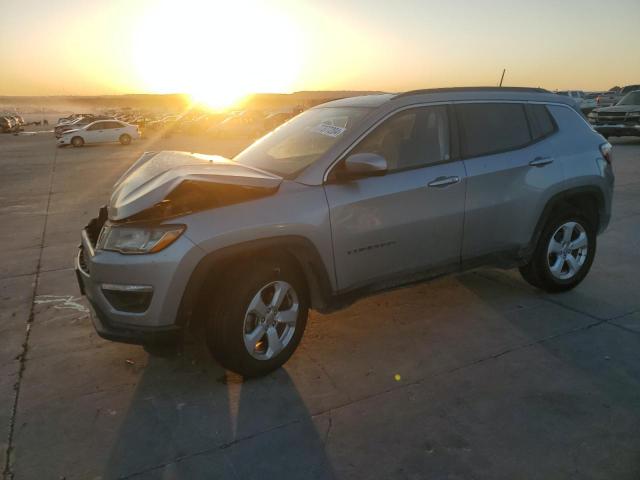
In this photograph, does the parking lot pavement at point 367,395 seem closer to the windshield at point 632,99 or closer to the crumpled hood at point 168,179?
the crumpled hood at point 168,179

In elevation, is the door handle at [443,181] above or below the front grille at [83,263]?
above

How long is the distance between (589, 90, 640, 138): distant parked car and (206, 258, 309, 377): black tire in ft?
55.2

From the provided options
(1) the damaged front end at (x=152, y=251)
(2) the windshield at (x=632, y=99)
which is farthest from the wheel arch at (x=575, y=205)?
(2) the windshield at (x=632, y=99)

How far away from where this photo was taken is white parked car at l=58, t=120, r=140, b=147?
27.9 metres

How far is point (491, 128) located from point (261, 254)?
219 centimetres

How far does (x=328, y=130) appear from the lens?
12.6 feet

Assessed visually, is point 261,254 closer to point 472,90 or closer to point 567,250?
point 472,90

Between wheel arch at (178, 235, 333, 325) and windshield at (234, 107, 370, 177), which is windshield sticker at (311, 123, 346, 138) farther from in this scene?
wheel arch at (178, 235, 333, 325)

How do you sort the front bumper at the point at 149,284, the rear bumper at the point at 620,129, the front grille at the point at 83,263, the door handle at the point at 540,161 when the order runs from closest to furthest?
1. the front bumper at the point at 149,284
2. the front grille at the point at 83,263
3. the door handle at the point at 540,161
4. the rear bumper at the point at 620,129

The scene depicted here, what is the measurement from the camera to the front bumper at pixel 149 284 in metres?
2.93

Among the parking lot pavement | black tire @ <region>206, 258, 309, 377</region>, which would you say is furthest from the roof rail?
the parking lot pavement

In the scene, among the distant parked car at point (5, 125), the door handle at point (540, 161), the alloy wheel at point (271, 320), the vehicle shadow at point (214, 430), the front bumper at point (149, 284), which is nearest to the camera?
the vehicle shadow at point (214, 430)

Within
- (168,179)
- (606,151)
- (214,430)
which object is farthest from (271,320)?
(606,151)

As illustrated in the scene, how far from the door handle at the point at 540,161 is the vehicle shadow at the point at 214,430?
2569 millimetres
